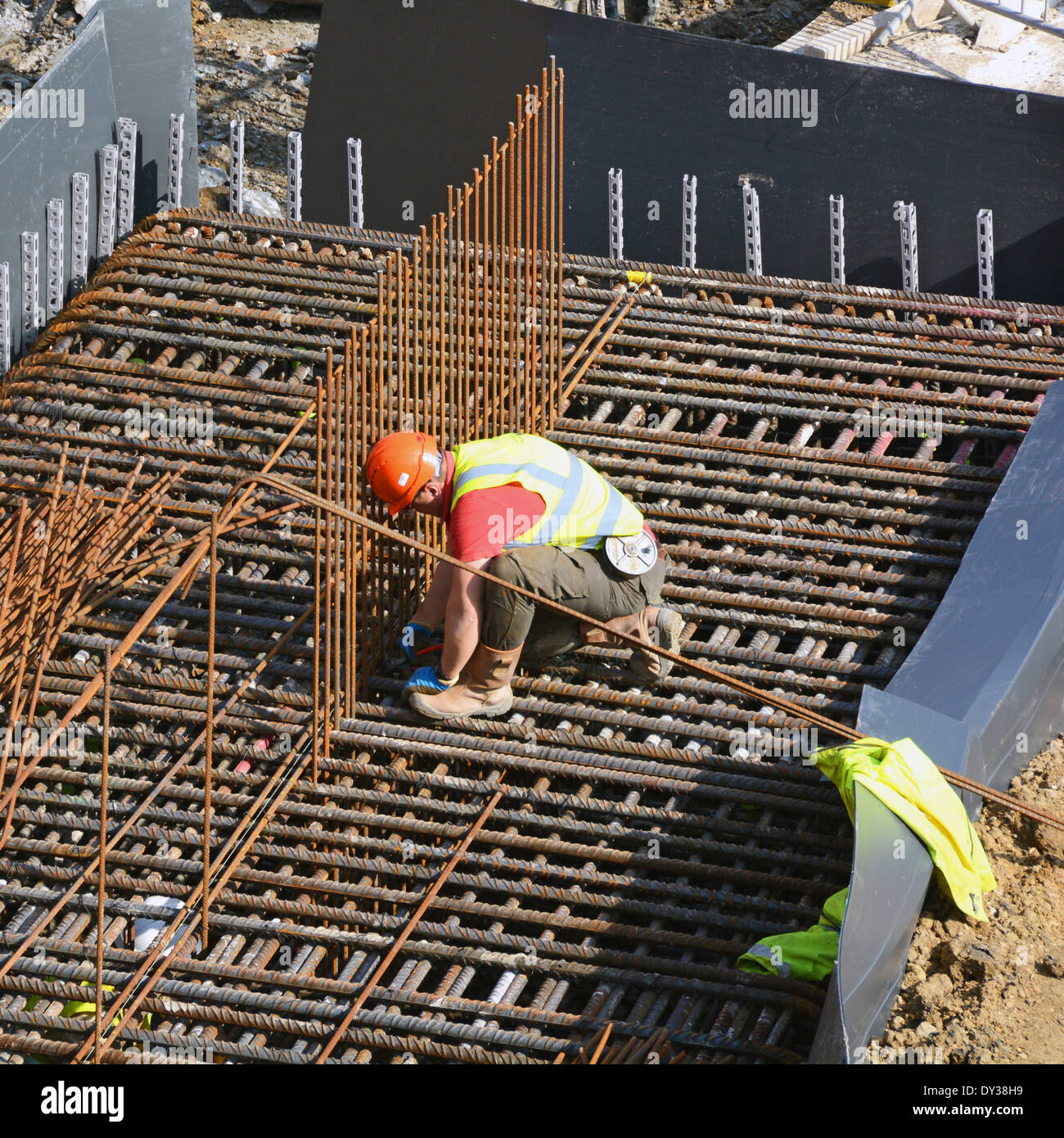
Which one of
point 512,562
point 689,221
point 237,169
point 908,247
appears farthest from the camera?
point 237,169

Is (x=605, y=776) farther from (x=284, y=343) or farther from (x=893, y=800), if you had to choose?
(x=284, y=343)

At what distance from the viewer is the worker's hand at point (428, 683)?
6.82m

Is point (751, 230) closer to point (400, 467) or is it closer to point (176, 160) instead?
point (176, 160)

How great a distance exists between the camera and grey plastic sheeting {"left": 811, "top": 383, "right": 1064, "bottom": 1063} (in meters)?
5.24

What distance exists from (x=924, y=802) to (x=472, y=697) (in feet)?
6.68

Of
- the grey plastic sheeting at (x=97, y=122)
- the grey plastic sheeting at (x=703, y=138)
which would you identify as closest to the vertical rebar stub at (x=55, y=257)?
the grey plastic sheeting at (x=97, y=122)

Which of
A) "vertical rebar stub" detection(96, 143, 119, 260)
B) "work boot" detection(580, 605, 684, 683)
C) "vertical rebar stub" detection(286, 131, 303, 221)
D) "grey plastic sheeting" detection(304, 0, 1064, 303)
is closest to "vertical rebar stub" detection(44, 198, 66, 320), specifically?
"vertical rebar stub" detection(96, 143, 119, 260)

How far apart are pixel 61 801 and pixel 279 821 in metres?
0.92

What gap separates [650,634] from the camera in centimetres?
702

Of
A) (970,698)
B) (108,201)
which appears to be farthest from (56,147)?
(970,698)

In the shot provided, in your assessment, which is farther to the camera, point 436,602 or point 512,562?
point 436,602

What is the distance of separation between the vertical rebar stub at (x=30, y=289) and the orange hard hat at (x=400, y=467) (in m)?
4.07

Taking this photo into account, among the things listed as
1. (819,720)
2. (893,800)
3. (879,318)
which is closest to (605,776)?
(819,720)

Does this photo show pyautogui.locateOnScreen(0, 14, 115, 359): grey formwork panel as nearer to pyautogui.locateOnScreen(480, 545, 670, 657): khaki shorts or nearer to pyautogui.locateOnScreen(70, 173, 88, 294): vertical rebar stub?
pyautogui.locateOnScreen(70, 173, 88, 294): vertical rebar stub
